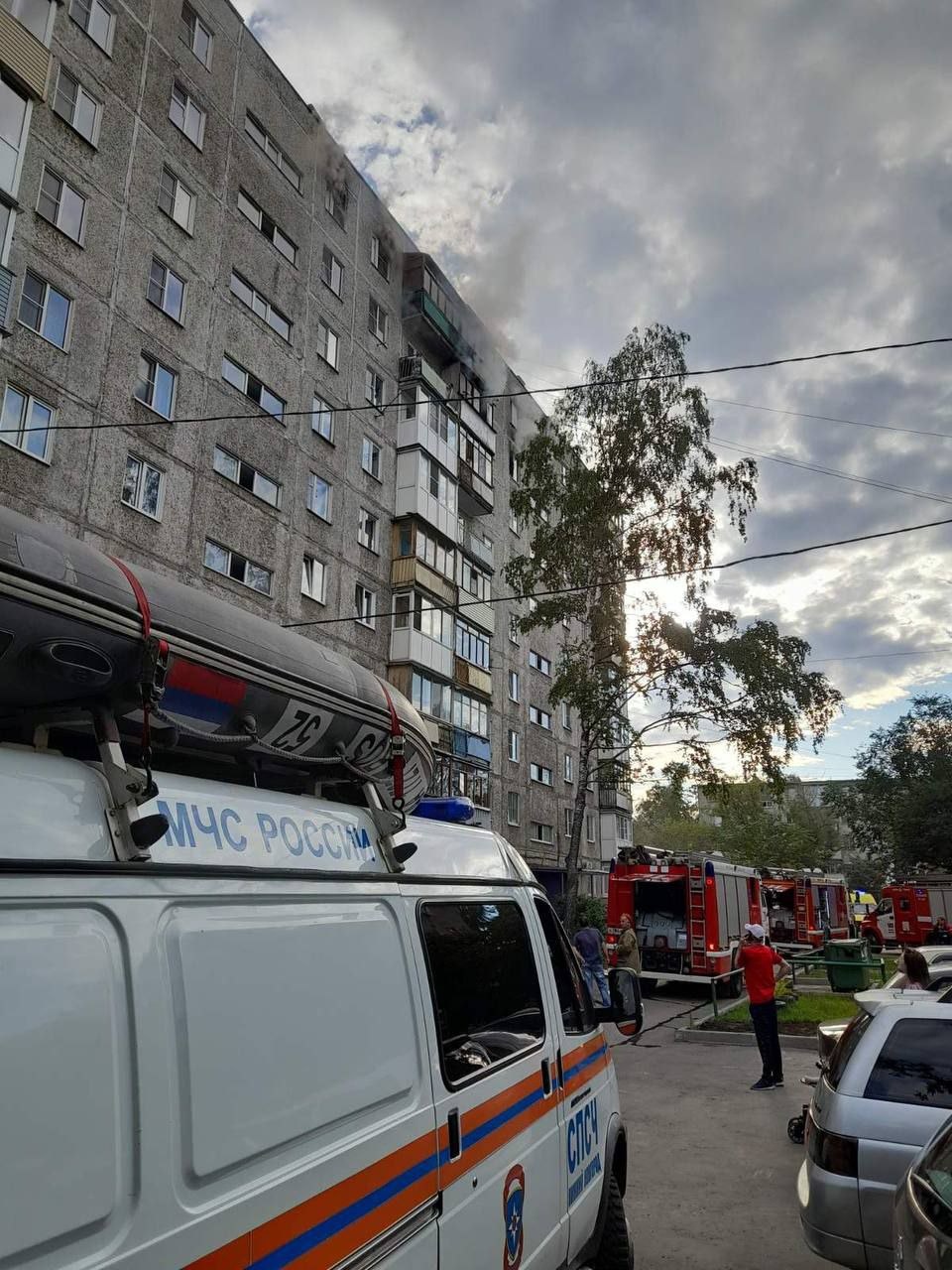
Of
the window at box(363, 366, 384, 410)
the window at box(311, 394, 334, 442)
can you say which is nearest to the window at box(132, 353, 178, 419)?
the window at box(311, 394, 334, 442)

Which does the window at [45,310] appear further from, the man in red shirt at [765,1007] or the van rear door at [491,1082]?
the van rear door at [491,1082]

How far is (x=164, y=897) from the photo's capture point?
6.20ft

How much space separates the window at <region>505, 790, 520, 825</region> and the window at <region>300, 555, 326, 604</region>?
1225cm

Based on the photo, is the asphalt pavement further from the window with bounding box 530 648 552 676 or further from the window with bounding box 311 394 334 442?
the window with bounding box 530 648 552 676

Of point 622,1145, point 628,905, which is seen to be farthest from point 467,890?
point 628,905

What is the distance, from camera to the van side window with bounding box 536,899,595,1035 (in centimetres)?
411

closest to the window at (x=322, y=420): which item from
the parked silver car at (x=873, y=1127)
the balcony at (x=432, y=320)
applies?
the balcony at (x=432, y=320)

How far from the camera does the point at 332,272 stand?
960 inches

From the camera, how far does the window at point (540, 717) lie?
3394 cm

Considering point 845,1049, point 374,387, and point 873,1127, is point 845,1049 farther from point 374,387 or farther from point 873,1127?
point 374,387

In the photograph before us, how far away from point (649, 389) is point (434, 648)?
8.87 metres

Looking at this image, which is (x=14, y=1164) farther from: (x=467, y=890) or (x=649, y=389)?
(x=649, y=389)

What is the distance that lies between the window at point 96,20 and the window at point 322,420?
8176 mm

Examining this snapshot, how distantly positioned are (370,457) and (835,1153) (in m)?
22.2
